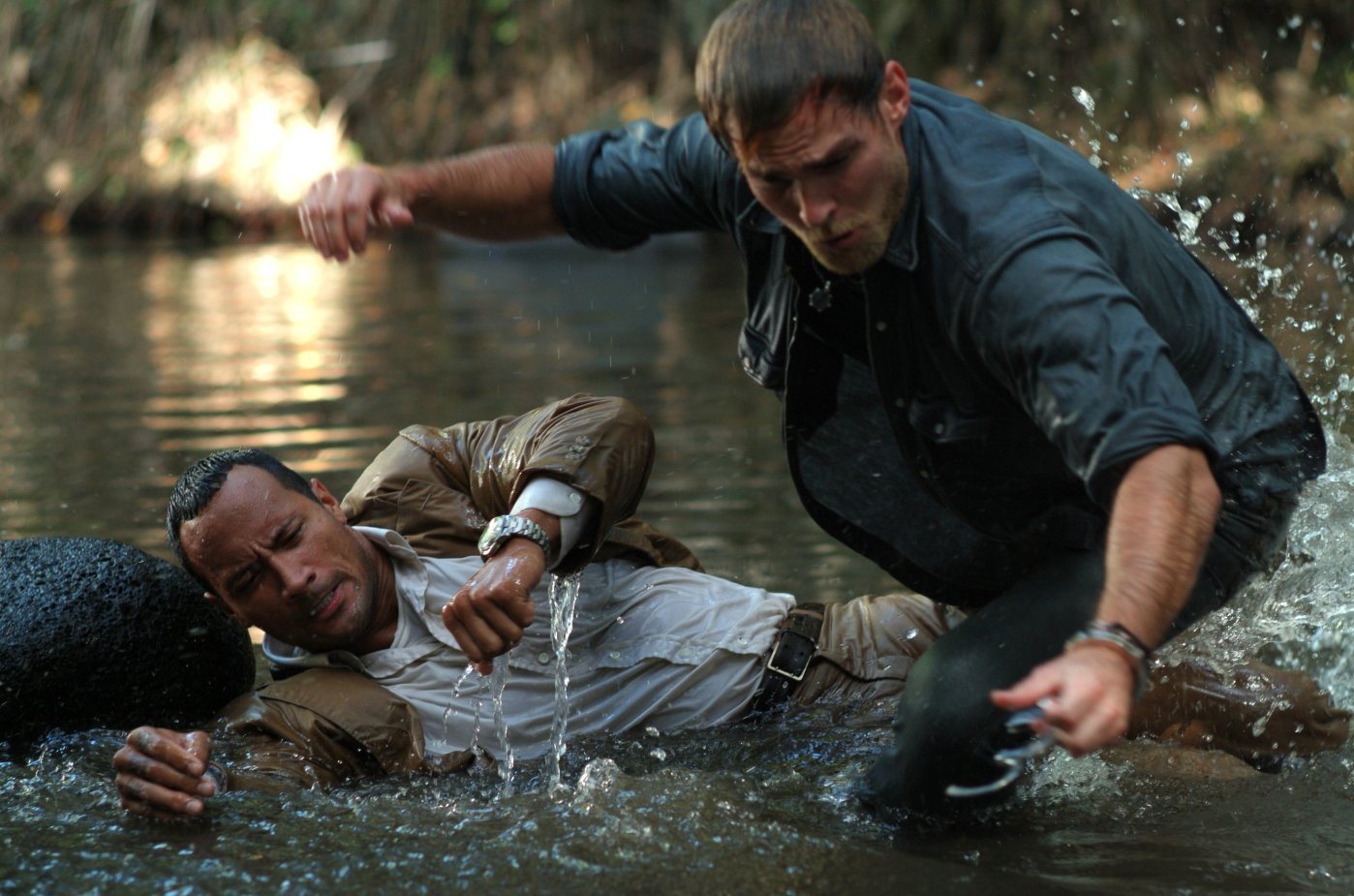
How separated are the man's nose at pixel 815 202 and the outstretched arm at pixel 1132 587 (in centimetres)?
84

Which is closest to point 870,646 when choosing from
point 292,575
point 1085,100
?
point 292,575

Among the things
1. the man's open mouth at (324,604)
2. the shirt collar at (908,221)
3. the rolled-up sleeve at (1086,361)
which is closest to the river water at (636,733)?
the man's open mouth at (324,604)

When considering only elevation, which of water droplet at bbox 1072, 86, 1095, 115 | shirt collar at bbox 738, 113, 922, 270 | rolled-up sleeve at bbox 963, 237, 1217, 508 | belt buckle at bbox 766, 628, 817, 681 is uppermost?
water droplet at bbox 1072, 86, 1095, 115

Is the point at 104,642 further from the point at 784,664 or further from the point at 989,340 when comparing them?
the point at 989,340

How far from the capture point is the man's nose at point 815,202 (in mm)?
3373

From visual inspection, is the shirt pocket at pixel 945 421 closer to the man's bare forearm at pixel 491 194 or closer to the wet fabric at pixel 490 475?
the wet fabric at pixel 490 475

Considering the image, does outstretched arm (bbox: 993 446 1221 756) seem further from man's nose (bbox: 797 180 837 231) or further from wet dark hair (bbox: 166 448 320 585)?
wet dark hair (bbox: 166 448 320 585)

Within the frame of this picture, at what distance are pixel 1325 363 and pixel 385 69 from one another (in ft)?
48.2

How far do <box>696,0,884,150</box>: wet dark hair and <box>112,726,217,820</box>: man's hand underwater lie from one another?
74.9 inches

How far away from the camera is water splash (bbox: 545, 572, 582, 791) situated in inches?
173

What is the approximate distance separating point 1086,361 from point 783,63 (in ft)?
2.74

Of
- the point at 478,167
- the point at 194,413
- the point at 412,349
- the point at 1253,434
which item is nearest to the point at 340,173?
the point at 478,167

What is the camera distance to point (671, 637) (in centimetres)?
467

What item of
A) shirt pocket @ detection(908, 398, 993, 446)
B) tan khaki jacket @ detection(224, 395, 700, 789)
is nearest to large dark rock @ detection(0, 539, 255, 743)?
tan khaki jacket @ detection(224, 395, 700, 789)
